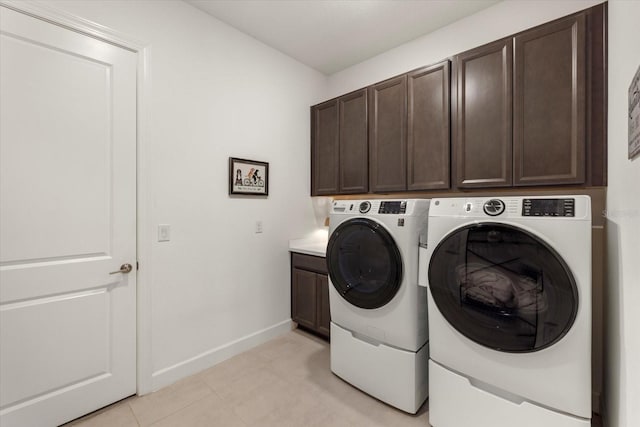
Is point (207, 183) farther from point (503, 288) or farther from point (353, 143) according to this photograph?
point (503, 288)

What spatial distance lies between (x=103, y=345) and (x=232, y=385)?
845mm

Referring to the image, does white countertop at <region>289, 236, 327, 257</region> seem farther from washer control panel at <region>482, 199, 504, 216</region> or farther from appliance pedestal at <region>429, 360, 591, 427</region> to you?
washer control panel at <region>482, 199, 504, 216</region>

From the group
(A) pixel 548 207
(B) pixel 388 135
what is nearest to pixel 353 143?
(B) pixel 388 135

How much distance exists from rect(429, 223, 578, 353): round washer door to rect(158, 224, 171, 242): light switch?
5.66 ft

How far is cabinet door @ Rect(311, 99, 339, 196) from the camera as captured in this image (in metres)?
2.71

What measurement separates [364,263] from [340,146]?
1.28 meters

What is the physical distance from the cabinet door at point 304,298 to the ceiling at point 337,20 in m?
2.10

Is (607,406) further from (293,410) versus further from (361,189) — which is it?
(361,189)

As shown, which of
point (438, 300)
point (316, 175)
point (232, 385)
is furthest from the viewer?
point (316, 175)

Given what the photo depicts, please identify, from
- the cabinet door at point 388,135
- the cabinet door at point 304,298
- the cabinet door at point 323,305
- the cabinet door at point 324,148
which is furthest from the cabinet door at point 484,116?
the cabinet door at point 304,298

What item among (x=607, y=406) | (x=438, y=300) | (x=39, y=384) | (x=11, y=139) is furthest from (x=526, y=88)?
(x=39, y=384)

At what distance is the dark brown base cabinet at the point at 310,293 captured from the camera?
247 centimetres

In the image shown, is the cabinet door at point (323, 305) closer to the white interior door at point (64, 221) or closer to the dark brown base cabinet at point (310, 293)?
the dark brown base cabinet at point (310, 293)

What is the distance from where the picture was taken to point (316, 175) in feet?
9.53
